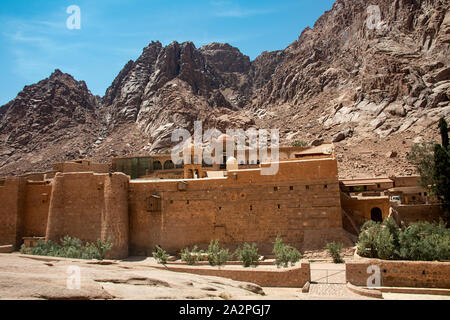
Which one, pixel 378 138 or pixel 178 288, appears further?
pixel 378 138

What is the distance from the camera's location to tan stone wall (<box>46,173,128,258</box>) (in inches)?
765

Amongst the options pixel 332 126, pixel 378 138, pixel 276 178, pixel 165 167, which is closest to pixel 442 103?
pixel 378 138

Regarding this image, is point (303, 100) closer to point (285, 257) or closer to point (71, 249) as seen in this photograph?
point (285, 257)

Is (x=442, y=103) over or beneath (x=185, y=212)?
over

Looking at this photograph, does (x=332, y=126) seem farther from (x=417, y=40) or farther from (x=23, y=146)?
(x=23, y=146)

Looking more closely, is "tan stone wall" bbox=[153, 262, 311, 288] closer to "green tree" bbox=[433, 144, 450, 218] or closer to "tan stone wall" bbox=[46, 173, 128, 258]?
"tan stone wall" bbox=[46, 173, 128, 258]

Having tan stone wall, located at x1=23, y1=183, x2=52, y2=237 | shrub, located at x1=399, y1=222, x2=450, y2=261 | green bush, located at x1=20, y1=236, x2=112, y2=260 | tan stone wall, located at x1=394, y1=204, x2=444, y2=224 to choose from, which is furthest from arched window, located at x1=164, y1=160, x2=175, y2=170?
shrub, located at x1=399, y1=222, x2=450, y2=261

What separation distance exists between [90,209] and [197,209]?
5.22 m

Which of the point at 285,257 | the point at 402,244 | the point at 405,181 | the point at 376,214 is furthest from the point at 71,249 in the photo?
the point at 405,181

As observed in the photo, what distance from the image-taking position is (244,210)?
19.0m

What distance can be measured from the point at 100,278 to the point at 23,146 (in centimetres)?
6417

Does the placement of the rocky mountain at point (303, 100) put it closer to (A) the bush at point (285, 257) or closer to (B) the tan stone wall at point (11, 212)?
(A) the bush at point (285, 257)

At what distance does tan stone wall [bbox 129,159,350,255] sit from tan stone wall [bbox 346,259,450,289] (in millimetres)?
4732
